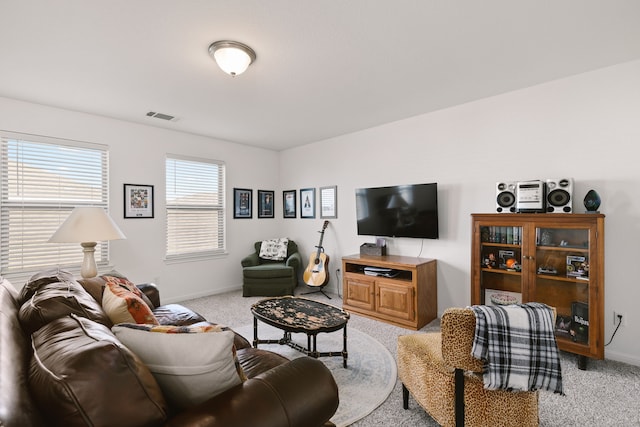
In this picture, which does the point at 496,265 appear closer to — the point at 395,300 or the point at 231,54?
the point at 395,300

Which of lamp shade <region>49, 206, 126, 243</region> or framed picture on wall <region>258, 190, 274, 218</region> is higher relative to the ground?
framed picture on wall <region>258, 190, 274, 218</region>

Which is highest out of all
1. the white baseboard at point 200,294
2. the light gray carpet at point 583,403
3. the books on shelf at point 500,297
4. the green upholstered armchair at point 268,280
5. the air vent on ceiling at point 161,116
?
the air vent on ceiling at point 161,116

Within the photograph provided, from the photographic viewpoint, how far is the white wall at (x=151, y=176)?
3.62 m

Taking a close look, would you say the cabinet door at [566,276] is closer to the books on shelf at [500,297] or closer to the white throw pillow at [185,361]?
the books on shelf at [500,297]

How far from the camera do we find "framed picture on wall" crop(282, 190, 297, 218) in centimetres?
576

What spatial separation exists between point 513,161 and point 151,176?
4549mm

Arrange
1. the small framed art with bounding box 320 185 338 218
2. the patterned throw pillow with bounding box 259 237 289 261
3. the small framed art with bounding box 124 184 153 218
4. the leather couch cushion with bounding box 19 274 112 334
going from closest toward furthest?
the leather couch cushion with bounding box 19 274 112 334 → the small framed art with bounding box 124 184 153 218 → the small framed art with bounding box 320 185 338 218 → the patterned throw pillow with bounding box 259 237 289 261

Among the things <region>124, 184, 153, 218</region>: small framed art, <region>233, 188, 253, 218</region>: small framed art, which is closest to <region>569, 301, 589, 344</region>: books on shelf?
<region>233, 188, 253, 218</region>: small framed art

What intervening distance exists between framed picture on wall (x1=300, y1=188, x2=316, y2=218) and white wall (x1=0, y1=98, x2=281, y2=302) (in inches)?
35.4

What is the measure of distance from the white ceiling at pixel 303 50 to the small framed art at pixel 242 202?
6.16ft

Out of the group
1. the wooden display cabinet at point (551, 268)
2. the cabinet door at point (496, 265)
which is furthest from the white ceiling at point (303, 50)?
the cabinet door at point (496, 265)

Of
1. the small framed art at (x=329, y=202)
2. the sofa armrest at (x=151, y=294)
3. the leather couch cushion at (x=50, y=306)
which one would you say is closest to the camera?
the leather couch cushion at (x=50, y=306)

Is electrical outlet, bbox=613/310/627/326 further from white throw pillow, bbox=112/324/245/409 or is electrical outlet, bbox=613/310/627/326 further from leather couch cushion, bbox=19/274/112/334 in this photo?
leather couch cushion, bbox=19/274/112/334


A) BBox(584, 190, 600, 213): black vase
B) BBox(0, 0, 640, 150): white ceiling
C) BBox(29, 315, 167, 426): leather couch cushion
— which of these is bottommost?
BBox(29, 315, 167, 426): leather couch cushion
